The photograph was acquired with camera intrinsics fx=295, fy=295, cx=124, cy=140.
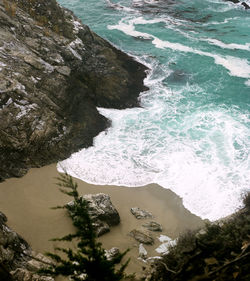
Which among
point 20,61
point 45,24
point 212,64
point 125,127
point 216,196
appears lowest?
point 216,196

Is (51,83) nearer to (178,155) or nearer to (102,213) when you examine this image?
(178,155)

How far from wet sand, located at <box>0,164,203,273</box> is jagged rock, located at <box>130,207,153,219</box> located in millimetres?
179

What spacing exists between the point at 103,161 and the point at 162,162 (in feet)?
10.2

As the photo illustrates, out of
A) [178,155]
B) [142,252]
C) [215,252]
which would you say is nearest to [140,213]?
[142,252]

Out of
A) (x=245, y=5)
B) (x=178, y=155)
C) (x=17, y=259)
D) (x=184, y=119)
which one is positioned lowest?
(x=178, y=155)

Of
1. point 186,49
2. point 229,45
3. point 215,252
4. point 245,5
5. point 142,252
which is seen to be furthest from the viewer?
point 245,5

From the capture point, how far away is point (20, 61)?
1706cm

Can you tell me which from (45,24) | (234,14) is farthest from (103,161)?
(234,14)

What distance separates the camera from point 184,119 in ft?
63.7

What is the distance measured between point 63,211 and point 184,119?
11.0 m

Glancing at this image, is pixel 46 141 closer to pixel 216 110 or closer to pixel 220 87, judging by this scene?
pixel 216 110

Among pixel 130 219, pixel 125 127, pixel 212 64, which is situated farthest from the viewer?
pixel 212 64

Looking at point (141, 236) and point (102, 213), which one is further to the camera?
point (102, 213)

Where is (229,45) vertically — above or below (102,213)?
above
